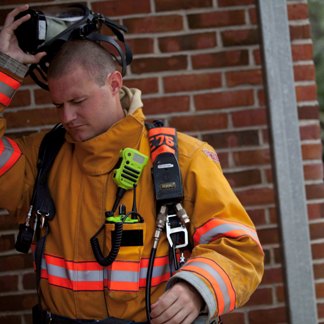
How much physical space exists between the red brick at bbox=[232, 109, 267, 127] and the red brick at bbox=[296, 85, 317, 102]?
8.1 inches

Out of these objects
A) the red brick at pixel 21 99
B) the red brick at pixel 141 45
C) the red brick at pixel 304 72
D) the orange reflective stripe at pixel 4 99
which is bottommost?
the orange reflective stripe at pixel 4 99

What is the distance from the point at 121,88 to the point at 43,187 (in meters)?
0.54

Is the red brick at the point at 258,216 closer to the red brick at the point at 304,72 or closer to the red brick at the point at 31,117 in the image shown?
the red brick at the point at 304,72

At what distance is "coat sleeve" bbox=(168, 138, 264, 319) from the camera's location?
2.44 meters

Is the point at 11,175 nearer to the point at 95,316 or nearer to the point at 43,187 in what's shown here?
the point at 43,187

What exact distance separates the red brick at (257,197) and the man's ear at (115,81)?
113 centimetres

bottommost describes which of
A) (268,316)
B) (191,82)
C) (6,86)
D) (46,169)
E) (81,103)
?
(268,316)

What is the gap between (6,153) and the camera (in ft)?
9.56

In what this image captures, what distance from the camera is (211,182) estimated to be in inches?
105

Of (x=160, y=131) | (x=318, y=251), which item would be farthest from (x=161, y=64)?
(x=318, y=251)

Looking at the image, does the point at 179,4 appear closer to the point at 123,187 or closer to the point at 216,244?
the point at 123,187

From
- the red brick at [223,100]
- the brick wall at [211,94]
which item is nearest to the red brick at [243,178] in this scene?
the brick wall at [211,94]

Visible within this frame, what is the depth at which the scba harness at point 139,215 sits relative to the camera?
104 inches

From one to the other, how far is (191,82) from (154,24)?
1.18 ft
